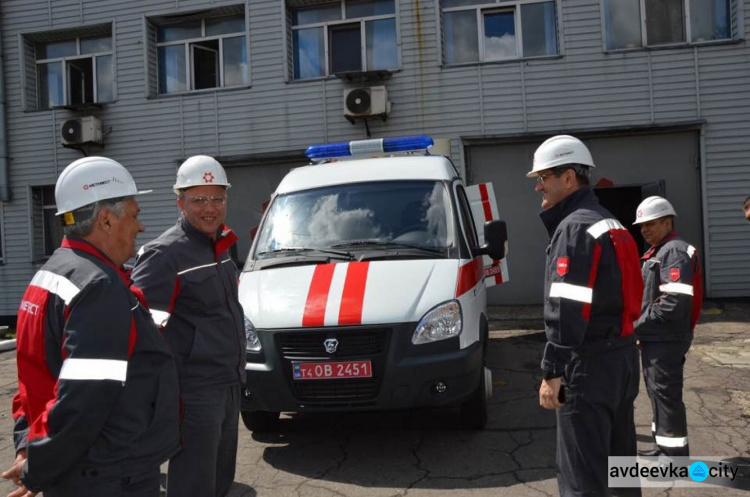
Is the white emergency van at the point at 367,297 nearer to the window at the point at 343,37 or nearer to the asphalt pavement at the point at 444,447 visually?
the asphalt pavement at the point at 444,447

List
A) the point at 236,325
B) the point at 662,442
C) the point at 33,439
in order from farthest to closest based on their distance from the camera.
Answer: the point at 662,442 < the point at 236,325 < the point at 33,439

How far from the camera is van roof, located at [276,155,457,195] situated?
5.64 meters

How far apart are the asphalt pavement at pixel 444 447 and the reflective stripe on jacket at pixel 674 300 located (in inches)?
38.9

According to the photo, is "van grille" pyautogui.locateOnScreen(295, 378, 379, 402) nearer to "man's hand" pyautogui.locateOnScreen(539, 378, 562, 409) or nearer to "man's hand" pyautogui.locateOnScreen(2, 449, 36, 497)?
"man's hand" pyautogui.locateOnScreen(539, 378, 562, 409)

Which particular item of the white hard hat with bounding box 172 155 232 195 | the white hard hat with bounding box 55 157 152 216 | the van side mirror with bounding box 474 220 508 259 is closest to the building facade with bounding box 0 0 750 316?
the van side mirror with bounding box 474 220 508 259

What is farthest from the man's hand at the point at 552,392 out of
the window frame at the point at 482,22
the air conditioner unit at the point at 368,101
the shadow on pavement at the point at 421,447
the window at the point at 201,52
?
the window at the point at 201,52

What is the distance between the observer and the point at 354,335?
427 cm

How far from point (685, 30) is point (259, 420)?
10.5 metres

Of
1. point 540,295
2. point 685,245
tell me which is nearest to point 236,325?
point 685,245

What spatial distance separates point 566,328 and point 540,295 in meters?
8.88

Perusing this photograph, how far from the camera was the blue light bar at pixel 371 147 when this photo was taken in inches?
255

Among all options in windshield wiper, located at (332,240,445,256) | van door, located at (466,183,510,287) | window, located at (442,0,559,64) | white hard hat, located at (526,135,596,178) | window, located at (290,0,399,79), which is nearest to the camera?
white hard hat, located at (526,135,596,178)

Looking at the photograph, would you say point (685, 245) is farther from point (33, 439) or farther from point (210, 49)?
point (210, 49)

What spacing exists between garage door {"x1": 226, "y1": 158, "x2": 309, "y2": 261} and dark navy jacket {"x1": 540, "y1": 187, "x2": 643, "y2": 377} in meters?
9.94
